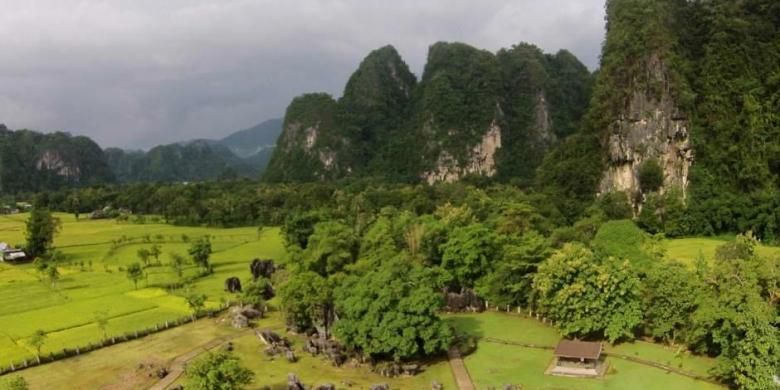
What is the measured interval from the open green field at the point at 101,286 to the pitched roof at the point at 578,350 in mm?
22072

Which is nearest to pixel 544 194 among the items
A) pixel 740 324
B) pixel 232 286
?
pixel 232 286

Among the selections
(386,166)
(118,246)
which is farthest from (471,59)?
(118,246)

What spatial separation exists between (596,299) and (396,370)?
9.43 meters

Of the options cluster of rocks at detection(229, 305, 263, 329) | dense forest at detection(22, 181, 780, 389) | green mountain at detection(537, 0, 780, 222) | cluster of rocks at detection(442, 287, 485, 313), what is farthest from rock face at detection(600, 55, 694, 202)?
cluster of rocks at detection(229, 305, 263, 329)

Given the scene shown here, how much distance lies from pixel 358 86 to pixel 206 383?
105 meters

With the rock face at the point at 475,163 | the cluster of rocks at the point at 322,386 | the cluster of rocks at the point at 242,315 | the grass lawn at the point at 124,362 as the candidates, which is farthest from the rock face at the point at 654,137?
the grass lawn at the point at 124,362

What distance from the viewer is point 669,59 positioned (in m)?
63.1

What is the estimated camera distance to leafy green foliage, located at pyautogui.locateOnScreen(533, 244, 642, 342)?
2802 centimetres

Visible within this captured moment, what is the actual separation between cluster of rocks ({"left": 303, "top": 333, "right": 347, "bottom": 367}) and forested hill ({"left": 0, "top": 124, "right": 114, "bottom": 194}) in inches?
5448

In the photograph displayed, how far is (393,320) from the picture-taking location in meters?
27.4

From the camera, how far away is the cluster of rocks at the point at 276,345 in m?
28.9

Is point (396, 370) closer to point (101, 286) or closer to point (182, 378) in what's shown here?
point (182, 378)

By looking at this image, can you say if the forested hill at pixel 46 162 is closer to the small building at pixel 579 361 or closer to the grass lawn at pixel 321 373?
the grass lawn at pixel 321 373

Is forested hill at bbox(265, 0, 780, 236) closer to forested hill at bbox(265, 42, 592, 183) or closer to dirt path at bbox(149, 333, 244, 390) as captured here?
forested hill at bbox(265, 42, 592, 183)
